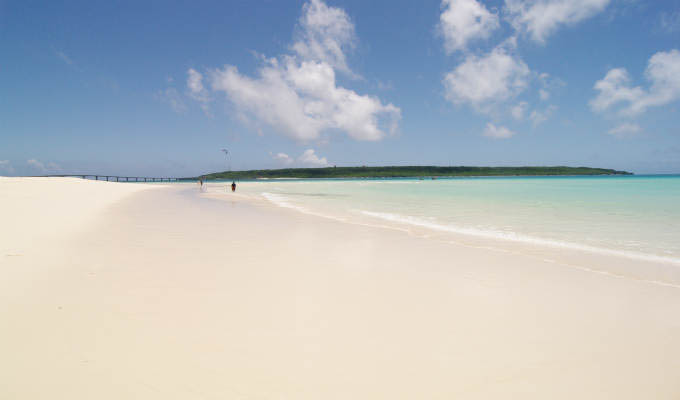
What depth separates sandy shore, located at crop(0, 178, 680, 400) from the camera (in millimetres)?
2631

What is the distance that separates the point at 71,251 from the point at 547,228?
13.7m

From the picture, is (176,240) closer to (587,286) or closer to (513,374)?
(513,374)

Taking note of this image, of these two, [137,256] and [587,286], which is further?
[137,256]

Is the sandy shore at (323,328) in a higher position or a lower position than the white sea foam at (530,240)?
higher

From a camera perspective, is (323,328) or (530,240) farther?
(530,240)

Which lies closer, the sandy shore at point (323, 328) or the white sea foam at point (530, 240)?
the sandy shore at point (323, 328)

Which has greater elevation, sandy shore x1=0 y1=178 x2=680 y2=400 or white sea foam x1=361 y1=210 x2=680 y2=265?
sandy shore x1=0 y1=178 x2=680 y2=400

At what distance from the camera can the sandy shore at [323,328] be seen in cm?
263

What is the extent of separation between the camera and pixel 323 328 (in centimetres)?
355

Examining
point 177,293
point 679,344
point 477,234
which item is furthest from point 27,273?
point 477,234

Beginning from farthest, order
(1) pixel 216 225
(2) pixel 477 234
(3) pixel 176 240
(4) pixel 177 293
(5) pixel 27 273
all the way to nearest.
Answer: (1) pixel 216 225, (2) pixel 477 234, (3) pixel 176 240, (5) pixel 27 273, (4) pixel 177 293

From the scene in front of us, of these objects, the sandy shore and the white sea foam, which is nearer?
the sandy shore

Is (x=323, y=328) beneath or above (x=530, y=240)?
above

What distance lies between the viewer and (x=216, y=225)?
11.0 m
